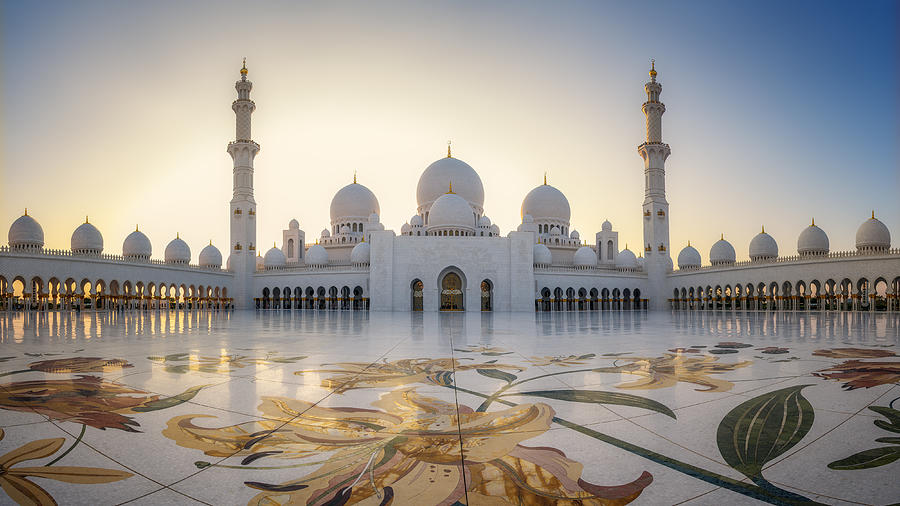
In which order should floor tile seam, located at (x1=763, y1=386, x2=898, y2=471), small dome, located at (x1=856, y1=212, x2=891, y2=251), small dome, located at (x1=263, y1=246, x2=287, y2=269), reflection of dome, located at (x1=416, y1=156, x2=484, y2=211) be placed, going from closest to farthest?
floor tile seam, located at (x1=763, y1=386, x2=898, y2=471), small dome, located at (x1=856, y1=212, x2=891, y2=251), small dome, located at (x1=263, y1=246, x2=287, y2=269), reflection of dome, located at (x1=416, y1=156, x2=484, y2=211)

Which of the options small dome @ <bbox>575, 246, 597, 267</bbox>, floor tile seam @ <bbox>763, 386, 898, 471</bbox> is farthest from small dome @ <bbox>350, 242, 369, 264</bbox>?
floor tile seam @ <bbox>763, 386, 898, 471</bbox>

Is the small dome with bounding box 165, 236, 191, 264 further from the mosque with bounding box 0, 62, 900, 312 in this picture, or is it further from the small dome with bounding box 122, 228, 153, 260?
the small dome with bounding box 122, 228, 153, 260

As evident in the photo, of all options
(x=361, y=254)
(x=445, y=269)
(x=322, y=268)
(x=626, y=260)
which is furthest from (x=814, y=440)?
(x=626, y=260)

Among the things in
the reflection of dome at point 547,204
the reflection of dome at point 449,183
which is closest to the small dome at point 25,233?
the reflection of dome at point 449,183

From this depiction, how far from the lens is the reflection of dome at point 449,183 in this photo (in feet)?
136

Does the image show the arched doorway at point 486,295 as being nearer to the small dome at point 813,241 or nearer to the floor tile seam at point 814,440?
the small dome at point 813,241

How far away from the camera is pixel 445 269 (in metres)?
33.3

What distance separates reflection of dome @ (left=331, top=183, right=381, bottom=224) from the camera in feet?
149

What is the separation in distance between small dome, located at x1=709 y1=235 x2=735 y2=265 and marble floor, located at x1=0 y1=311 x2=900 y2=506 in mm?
36884

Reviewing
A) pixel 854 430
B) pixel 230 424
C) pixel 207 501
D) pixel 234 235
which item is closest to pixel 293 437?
pixel 230 424

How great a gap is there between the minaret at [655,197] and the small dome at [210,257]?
113ft

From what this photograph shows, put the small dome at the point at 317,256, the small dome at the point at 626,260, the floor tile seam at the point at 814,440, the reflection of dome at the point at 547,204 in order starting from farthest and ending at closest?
the reflection of dome at the point at 547,204 → the small dome at the point at 626,260 → the small dome at the point at 317,256 → the floor tile seam at the point at 814,440

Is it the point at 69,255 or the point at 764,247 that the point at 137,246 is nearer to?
the point at 69,255

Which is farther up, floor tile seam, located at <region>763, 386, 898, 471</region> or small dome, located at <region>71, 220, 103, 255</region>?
small dome, located at <region>71, 220, 103, 255</region>
